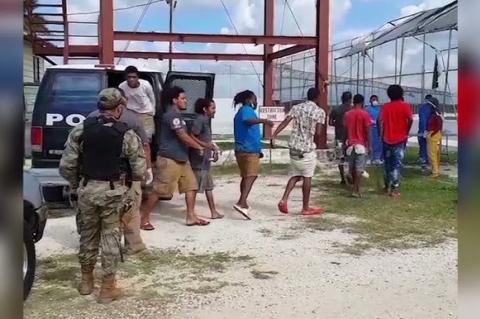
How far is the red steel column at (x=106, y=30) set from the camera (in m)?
13.8

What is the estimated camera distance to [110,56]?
14.0 m

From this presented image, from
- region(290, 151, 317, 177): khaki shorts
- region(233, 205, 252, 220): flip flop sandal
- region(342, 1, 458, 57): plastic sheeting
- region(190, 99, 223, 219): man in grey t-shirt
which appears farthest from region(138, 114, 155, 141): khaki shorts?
region(342, 1, 458, 57): plastic sheeting

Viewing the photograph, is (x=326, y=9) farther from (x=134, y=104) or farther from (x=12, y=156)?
(x=12, y=156)

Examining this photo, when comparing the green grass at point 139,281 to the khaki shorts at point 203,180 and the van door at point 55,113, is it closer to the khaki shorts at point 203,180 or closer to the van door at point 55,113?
the khaki shorts at point 203,180

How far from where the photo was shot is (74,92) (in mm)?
7844

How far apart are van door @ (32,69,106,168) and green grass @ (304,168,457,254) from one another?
321cm

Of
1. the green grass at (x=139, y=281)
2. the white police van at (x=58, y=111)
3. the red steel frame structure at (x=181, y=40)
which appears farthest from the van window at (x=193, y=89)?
the red steel frame structure at (x=181, y=40)

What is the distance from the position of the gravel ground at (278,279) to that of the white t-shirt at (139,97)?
4.76 ft

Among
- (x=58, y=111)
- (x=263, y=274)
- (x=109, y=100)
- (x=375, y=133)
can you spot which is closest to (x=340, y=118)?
(x=375, y=133)

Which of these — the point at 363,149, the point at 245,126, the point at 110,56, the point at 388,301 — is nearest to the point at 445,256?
the point at 388,301

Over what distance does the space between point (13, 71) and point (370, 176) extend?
35.9 ft

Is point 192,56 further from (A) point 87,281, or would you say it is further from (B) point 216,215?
(A) point 87,281

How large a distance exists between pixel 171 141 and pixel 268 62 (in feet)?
45.1

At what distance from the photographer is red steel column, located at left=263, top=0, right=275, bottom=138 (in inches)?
807
